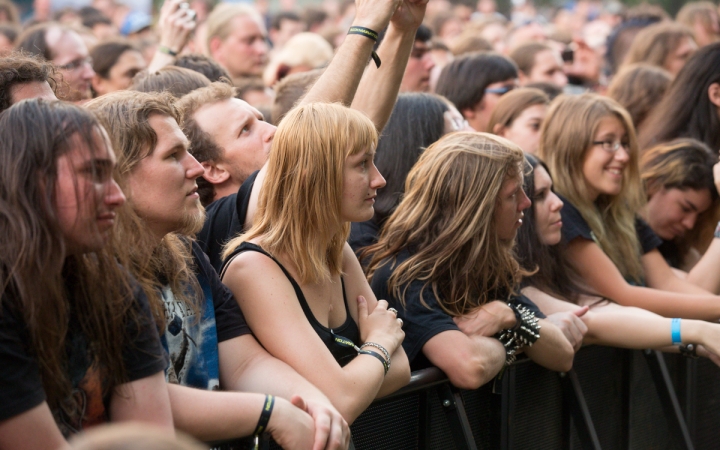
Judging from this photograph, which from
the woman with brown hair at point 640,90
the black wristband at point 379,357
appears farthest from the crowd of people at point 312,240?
the woman with brown hair at point 640,90

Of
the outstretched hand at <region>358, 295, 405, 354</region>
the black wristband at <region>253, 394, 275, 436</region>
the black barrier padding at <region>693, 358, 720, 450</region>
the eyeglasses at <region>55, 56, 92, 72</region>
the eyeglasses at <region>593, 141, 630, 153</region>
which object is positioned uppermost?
the eyeglasses at <region>593, 141, 630, 153</region>

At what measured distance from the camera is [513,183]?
130 inches

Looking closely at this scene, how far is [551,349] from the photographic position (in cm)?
320

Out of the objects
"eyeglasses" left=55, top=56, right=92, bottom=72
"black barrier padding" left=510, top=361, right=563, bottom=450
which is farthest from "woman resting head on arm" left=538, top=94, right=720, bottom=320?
"eyeglasses" left=55, top=56, right=92, bottom=72

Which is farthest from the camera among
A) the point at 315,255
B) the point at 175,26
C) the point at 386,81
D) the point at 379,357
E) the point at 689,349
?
the point at 175,26

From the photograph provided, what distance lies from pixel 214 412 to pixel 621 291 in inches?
94.7

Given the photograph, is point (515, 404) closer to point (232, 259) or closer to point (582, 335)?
point (582, 335)

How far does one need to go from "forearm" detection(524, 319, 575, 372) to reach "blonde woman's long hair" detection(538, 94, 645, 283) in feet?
3.57

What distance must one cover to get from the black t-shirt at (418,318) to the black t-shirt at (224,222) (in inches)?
23.4

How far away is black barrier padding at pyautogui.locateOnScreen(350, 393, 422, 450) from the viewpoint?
2777mm

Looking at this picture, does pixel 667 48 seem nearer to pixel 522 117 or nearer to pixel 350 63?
pixel 522 117

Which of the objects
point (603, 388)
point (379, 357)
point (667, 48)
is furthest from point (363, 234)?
point (667, 48)

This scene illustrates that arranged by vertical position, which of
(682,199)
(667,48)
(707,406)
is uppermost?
(667,48)

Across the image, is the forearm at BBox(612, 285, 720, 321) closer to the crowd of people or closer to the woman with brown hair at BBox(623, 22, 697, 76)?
the crowd of people
